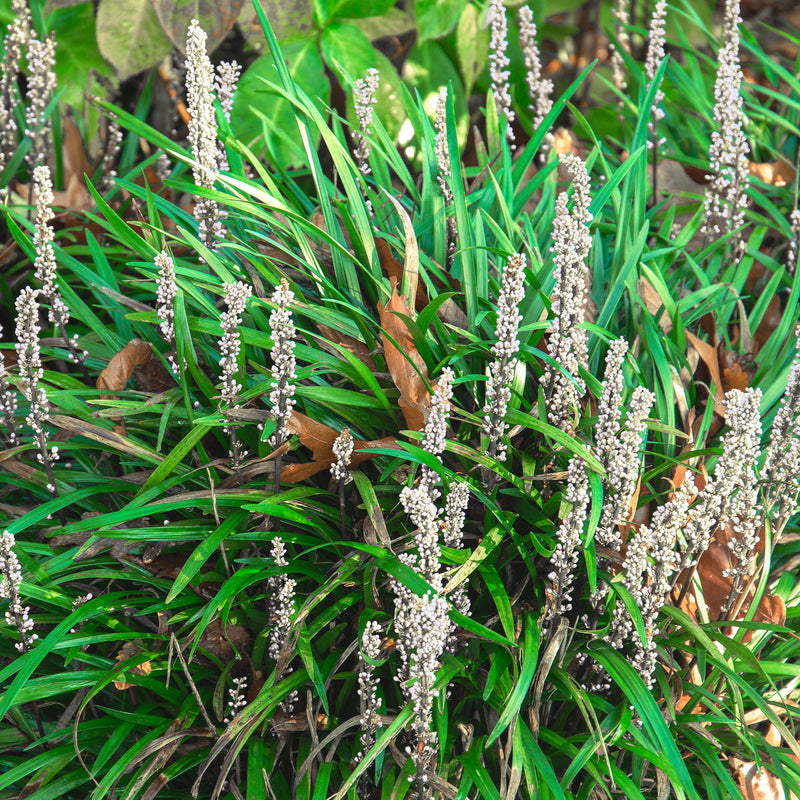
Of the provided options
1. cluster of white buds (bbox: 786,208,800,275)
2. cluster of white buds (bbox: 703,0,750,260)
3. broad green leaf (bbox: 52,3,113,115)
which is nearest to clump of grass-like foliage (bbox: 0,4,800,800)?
cluster of white buds (bbox: 703,0,750,260)

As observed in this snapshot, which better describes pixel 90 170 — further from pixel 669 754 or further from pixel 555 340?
pixel 669 754

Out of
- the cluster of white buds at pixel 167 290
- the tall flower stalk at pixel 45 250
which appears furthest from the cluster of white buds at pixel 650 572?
the tall flower stalk at pixel 45 250

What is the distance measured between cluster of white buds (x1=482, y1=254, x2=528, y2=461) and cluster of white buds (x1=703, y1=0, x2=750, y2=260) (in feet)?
3.23

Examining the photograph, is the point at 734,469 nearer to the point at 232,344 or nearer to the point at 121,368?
the point at 232,344

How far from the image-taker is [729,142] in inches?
85.6

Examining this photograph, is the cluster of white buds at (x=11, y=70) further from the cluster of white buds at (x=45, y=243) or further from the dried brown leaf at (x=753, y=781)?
the dried brown leaf at (x=753, y=781)

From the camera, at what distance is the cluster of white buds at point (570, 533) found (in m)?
1.49

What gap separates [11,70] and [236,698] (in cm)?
213

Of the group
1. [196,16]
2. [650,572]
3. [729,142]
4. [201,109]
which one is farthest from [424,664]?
[196,16]

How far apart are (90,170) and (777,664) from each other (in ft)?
8.16

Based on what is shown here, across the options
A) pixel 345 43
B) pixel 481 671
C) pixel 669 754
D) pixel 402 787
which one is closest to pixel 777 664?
pixel 669 754

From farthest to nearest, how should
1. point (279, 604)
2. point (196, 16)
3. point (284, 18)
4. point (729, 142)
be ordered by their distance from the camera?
point (284, 18) < point (196, 16) < point (729, 142) < point (279, 604)

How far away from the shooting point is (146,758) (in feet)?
5.44

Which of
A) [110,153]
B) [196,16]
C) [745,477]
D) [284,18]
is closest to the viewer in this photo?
[745,477]
